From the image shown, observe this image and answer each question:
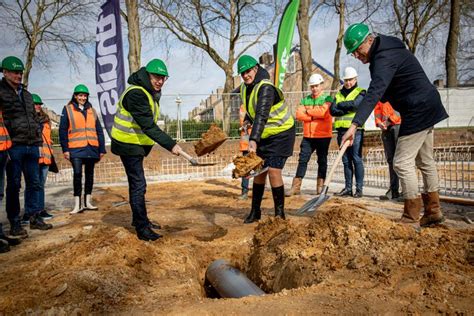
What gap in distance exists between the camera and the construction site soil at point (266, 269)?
7.14ft

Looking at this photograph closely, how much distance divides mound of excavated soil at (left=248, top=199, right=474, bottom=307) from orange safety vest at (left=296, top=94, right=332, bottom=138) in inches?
126

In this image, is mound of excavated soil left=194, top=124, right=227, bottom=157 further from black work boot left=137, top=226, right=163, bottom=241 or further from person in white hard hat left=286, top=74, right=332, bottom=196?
person in white hard hat left=286, top=74, right=332, bottom=196

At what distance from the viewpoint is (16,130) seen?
451 cm

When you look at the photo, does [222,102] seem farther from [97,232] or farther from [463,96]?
[463,96]

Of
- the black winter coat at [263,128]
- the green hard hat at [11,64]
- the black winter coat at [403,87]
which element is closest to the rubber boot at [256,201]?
the black winter coat at [263,128]

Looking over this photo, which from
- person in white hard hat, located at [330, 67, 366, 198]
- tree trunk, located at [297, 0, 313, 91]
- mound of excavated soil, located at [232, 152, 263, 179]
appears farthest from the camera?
tree trunk, located at [297, 0, 313, 91]

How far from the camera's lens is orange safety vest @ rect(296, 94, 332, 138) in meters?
6.59

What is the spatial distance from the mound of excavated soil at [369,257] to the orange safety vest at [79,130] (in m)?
3.55

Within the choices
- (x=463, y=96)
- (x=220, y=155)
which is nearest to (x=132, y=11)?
(x=220, y=155)

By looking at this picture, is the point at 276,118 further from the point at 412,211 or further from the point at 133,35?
the point at 133,35

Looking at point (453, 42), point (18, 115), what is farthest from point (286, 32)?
point (453, 42)

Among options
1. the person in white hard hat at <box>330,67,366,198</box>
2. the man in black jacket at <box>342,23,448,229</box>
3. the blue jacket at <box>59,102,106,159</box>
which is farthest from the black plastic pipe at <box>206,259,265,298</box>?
the person in white hard hat at <box>330,67,366,198</box>

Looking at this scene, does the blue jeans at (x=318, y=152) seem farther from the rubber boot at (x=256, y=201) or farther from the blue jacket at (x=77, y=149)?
the blue jacket at (x=77, y=149)

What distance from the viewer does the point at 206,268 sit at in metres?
3.77
